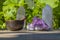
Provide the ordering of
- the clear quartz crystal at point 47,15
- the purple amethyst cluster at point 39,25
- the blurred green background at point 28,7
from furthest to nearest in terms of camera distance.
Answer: the blurred green background at point 28,7, the clear quartz crystal at point 47,15, the purple amethyst cluster at point 39,25

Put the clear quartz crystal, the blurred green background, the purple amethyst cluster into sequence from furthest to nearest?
the blurred green background, the clear quartz crystal, the purple amethyst cluster

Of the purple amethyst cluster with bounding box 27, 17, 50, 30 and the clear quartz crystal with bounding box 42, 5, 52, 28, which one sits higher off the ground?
the clear quartz crystal with bounding box 42, 5, 52, 28

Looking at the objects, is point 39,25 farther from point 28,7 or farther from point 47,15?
point 28,7

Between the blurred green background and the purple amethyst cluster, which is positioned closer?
the purple amethyst cluster

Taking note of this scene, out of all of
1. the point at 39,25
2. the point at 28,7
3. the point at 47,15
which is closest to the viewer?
the point at 39,25

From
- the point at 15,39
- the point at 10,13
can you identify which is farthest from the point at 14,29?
the point at 15,39

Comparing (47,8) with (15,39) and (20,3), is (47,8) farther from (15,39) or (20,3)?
(15,39)

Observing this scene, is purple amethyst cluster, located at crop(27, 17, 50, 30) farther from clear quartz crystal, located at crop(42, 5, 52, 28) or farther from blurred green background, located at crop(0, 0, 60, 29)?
blurred green background, located at crop(0, 0, 60, 29)

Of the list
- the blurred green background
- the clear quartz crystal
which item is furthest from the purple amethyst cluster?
the blurred green background

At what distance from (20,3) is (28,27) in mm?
516

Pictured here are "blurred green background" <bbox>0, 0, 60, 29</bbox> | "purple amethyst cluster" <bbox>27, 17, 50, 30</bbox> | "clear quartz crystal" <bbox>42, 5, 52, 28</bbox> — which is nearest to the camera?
"purple amethyst cluster" <bbox>27, 17, 50, 30</bbox>

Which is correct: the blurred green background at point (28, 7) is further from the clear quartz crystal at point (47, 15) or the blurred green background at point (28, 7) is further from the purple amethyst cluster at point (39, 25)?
the purple amethyst cluster at point (39, 25)

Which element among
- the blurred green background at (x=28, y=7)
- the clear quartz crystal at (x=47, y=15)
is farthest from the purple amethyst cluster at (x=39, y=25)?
the blurred green background at (x=28, y=7)

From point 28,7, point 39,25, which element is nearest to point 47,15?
point 39,25
